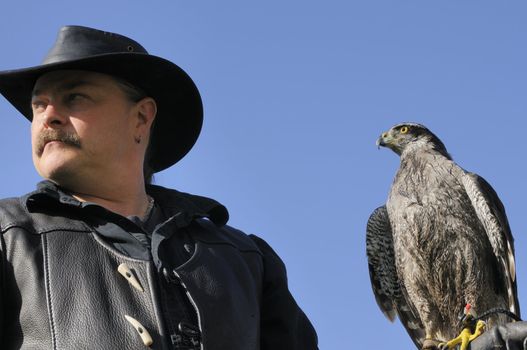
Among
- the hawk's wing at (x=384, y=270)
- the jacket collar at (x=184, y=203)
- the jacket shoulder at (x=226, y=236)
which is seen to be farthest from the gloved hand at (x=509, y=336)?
the hawk's wing at (x=384, y=270)

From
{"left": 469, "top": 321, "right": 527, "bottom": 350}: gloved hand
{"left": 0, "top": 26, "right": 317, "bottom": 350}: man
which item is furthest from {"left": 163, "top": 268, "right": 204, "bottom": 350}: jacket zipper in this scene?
{"left": 469, "top": 321, "right": 527, "bottom": 350}: gloved hand

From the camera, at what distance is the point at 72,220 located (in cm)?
323

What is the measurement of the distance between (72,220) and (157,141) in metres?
0.71

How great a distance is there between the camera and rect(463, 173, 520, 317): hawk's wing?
9766mm

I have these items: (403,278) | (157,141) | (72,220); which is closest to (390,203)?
(403,278)

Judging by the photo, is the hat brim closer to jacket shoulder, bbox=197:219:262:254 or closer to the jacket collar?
the jacket collar

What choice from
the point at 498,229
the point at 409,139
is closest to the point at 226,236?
the point at 498,229

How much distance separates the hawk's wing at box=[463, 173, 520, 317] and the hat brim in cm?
646

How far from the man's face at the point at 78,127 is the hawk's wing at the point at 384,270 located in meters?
7.78

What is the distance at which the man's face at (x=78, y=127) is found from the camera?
331cm

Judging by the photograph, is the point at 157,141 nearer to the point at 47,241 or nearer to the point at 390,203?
the point at 47,241

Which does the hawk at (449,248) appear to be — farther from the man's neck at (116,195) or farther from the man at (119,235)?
the man's neck at (116,195)

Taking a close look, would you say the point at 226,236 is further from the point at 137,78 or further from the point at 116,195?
the point at 137,78

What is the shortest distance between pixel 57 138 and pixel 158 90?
0.52 m
